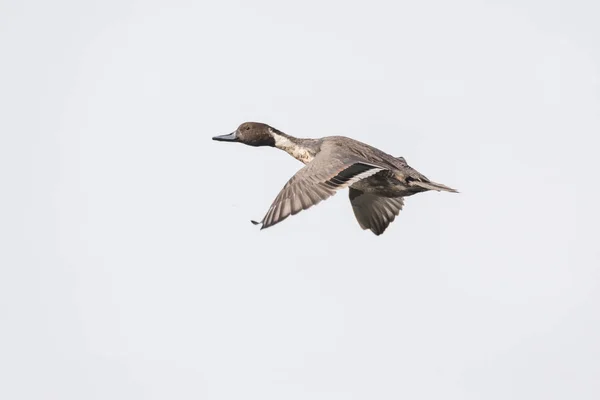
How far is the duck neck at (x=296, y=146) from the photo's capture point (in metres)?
14.2

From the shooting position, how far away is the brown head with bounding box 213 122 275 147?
49.2 feet

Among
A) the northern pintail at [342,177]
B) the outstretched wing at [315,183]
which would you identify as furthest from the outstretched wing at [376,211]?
the outstretched wing at [315,183]

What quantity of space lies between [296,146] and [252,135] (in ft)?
3.00

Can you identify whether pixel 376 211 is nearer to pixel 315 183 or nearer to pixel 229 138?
pixel 229 138

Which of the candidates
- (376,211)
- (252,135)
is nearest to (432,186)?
(376,211)

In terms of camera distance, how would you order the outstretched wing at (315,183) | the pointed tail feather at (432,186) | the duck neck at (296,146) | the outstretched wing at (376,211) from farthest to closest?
the outstretched wing at (376,211) < the duck neck at (296,146) < the pointed tail feather at (432,186) < the outstretched wing at (315,183)

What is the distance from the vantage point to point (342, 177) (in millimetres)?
12297

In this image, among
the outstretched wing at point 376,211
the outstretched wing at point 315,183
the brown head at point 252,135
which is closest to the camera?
the outstretched wing at point 315,183

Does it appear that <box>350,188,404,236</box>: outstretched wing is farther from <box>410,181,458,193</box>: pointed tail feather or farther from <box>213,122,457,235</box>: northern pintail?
<box>410,181,458,193</box>: pointed tail feather

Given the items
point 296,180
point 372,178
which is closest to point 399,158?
point 372,178

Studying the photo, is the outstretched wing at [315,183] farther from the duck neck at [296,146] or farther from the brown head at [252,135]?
the brown head at [252,135]

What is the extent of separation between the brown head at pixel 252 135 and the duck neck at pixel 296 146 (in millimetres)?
106

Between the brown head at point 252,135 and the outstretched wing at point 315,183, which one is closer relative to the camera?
the outstretched wing at point 315,183

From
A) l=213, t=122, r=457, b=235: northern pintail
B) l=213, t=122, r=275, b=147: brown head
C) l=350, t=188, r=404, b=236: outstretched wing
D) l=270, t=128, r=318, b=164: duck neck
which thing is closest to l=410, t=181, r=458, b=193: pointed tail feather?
l=213, t=122, r=457, b=235: northern pintail
